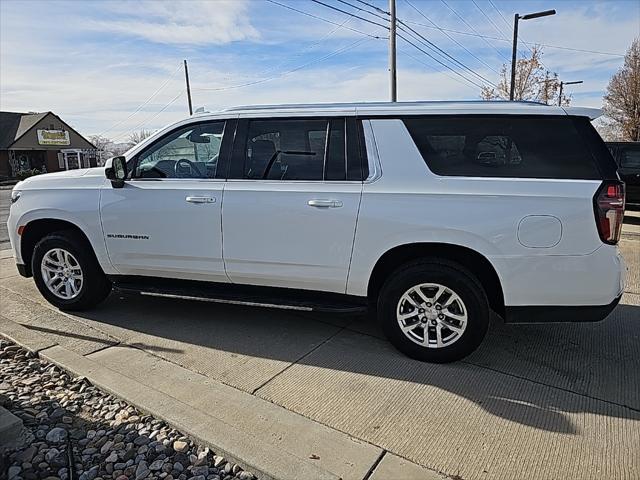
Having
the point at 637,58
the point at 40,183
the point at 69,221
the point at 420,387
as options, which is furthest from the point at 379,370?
the point at 637,58

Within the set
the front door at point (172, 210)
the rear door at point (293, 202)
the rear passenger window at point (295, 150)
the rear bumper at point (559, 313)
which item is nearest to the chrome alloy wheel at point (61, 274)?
the front door at point (172, 210)

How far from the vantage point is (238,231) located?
3969mm

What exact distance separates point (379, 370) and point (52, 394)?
2271mm

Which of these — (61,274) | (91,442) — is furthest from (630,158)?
(91,442)

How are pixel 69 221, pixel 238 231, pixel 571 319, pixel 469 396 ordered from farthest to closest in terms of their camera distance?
1. pixel 69 221
2. pixel 238 231
3. pixel 571 319
4. pixel 469 396

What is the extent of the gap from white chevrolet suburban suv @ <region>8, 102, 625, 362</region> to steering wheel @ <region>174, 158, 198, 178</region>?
0.5 inches

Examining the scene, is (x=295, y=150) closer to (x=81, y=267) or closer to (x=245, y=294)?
(x=245, y=294)

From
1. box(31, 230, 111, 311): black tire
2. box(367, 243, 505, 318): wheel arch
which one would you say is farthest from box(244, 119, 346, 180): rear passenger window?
box(31, 230, 111, 311): black tire

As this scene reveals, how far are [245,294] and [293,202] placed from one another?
37.8 inches

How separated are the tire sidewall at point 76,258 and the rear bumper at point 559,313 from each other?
3751mm

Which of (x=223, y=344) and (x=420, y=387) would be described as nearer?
(x=420, y=387)

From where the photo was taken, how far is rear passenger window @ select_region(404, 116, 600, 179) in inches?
128

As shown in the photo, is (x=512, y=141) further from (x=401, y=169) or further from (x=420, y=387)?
(x=420, y=387)

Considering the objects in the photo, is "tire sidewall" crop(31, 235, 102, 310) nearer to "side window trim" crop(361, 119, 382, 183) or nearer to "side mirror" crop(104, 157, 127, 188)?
"side mirror" crop(104, 157, 127, 188)
